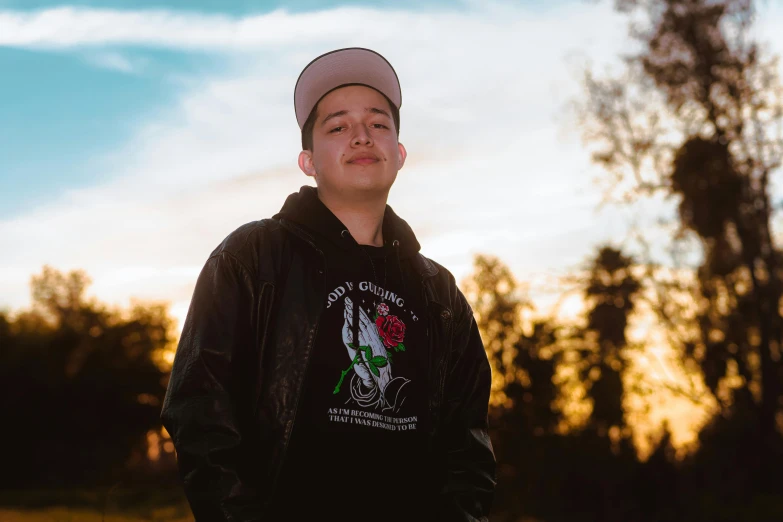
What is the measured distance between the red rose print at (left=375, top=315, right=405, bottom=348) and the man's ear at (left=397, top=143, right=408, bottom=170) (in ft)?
2.34

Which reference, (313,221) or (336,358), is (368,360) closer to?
(336,358)

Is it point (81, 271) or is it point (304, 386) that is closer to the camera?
point (304, 386)

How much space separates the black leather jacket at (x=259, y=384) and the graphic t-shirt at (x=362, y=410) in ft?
0.26

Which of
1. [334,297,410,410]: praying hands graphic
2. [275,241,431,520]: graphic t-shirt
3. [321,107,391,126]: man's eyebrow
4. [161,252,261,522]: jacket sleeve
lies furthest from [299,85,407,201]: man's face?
[161,252,261,522]: jacket sleeve

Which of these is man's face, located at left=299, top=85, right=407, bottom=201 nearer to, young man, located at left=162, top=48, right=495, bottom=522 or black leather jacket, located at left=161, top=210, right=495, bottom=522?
young man, located at left=162, top=48, right=495, bottom=522

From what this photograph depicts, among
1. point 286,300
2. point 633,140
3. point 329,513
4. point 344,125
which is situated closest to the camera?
point 329,513

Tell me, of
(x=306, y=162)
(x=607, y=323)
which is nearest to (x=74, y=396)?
(x=607, y=323)

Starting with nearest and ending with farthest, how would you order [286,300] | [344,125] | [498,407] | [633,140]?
[286,300] < [344,125] < [633,140] < [498,407]

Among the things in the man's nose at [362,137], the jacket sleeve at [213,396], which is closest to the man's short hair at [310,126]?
the man's nose at [362,137]

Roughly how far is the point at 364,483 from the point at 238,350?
0.66 metres

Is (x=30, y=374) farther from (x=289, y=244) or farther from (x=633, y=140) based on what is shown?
(x=289, y=244)

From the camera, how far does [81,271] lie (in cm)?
5372

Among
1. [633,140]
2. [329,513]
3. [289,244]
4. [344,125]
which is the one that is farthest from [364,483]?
[633,140]

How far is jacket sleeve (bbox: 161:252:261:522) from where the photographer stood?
247 centimetres
